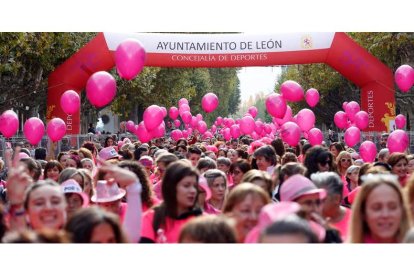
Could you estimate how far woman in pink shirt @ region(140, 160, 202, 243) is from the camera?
556 centimetres

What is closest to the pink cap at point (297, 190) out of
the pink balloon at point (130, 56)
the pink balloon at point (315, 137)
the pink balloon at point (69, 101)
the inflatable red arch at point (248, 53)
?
the pink balloon at point (130, 56)

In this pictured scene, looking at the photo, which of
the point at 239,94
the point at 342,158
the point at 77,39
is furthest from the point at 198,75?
the point at 239,94

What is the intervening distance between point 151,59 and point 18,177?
54.0 feet

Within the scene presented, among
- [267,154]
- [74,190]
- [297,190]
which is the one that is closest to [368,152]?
[267,154]

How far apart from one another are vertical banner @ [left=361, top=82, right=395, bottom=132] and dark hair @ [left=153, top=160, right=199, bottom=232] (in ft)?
52.0

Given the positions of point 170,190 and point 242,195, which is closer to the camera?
point 242,195

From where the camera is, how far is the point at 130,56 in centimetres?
886

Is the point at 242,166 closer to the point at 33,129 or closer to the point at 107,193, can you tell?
the point at 107,193

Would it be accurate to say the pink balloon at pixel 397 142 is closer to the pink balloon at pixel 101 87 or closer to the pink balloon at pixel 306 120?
the pink balloon at pixel 306 120

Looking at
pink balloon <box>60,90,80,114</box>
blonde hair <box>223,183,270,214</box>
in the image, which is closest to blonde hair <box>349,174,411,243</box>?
blonde hair <box>223,183,270,214</box>

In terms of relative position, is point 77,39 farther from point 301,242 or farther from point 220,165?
point 301,242

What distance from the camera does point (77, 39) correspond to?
2594 centimetres

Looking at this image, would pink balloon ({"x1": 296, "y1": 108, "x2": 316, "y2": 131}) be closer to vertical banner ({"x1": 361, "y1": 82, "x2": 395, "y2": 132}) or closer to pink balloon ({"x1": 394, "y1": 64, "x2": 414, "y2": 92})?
pink balloon ({"x1": 394, "y1": 64, "x2": 414, "y2": 92})

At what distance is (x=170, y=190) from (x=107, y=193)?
1011 mm
